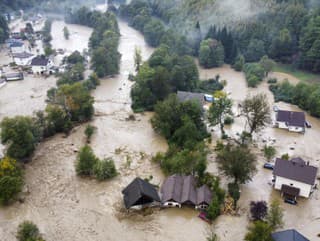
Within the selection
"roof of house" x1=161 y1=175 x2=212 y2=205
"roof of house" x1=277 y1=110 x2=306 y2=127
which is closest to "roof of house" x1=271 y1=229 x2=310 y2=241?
"roof of house" x1=161 y1=175 x2=212 y2=205

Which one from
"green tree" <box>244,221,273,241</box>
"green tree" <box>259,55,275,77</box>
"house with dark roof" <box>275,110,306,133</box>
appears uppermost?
"green tree" <box>259,55,275,77</box>

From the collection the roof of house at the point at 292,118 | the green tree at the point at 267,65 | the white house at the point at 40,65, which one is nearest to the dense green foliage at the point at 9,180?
the roof of house at the point at 292,118

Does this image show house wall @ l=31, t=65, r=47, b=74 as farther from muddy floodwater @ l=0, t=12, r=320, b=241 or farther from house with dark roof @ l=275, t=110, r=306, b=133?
house with dark roof @ l=275, t=110, r=306, b=133

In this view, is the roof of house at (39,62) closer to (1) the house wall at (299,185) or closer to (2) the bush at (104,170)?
(2) the bush at (104,170)

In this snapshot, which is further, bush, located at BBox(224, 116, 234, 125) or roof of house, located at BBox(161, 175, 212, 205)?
bush, located at BBox(224, 116, 234, 125)

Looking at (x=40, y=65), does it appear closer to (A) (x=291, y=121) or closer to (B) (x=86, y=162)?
(B) (x=86, y=162)

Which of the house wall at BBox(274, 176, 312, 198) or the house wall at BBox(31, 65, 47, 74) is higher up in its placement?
the house wall at BBox(31, 65, 47, 74)
